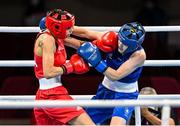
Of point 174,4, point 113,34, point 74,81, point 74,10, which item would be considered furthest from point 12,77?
point 113,34

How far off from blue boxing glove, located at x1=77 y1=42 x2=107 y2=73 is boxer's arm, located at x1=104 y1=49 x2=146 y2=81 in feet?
0.12

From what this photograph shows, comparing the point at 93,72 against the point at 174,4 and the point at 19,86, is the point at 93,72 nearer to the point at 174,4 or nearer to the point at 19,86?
the point at 19,86

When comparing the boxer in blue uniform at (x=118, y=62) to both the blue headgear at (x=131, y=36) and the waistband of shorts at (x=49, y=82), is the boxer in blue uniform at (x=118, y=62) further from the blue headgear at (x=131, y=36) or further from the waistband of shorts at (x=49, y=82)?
the waistband of shorts at (x=49, y=82)

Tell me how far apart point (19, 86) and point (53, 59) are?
2538 millimetres

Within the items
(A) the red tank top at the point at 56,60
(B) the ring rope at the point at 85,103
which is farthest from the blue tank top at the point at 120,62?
(B) the ring rope at the point at 85,103

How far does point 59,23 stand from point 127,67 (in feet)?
1.23

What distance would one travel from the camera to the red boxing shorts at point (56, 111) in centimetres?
236

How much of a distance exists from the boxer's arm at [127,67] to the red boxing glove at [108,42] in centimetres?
10

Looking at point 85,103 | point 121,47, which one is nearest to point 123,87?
point 121,47

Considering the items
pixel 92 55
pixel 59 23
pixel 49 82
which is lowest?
pixel 49 82

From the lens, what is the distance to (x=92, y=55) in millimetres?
2367

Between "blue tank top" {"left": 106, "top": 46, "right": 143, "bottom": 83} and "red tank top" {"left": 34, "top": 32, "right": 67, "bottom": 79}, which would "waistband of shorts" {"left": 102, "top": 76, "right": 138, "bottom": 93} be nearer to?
"blue tank top" {"left": 106, "top": 46, "right": 143, "bottom": 83}

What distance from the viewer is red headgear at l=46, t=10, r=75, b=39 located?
2340 millimetres

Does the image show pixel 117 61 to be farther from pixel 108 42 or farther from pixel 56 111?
pixel 56 111
